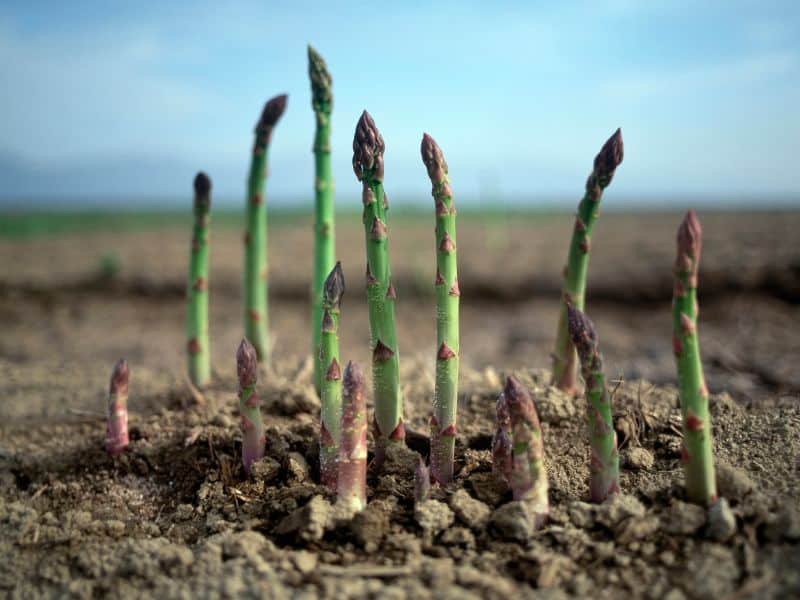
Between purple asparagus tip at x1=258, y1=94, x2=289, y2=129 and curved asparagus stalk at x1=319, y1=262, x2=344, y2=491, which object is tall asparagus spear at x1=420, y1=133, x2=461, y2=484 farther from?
purple asparagus tip at x1=258, y1=94, x2=289, y2=129

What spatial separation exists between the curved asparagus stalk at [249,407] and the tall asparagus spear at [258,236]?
1.22 metres

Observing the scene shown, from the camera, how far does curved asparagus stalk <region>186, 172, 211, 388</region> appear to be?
374 cm

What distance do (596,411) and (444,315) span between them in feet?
1.99

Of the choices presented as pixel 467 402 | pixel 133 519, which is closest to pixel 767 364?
pixel 467 402

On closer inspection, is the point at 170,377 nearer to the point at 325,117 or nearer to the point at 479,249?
the point at 325,117

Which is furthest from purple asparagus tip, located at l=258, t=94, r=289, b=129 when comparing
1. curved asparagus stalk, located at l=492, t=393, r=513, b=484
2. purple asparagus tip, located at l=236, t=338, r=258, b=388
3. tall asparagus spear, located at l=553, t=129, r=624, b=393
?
curved asparagus stalk, located at l=492, t=393, r=513, b=484

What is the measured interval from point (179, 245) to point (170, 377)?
11395 mm

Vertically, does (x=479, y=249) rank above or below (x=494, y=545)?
above

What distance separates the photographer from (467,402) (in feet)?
11.1

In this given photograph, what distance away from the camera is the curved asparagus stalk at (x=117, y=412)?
3092 mm

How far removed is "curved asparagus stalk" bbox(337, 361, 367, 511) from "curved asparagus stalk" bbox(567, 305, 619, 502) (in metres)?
0.74

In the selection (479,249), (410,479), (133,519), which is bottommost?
(133,519)

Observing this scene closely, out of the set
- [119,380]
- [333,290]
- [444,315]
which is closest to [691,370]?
[444,315]

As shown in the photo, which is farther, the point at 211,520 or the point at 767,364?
the point at 767,364
